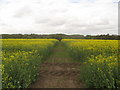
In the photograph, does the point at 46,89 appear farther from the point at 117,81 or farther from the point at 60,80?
the point at 117,81

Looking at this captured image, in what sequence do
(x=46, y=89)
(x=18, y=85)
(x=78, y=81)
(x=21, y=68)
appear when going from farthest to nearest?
(x=78, y=81) → (x=46, y=89) → (x=21, y=68) → (x=18, y=85)

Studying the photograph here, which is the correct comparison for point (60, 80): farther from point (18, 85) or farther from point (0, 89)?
point (0, 89)

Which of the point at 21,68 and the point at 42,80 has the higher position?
the point at 21,68

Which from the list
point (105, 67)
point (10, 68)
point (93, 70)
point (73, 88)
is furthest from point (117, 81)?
point (10, 68)

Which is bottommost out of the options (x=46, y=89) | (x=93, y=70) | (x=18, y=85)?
(x=46, y=89)

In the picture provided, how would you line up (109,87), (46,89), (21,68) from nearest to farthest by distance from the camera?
(109,87), (21,68), (46,89)

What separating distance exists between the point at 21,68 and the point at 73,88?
92.0 inches

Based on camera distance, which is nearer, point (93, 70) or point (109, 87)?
point (109, 87)

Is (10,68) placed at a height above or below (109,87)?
above

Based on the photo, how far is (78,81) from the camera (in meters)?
6.64

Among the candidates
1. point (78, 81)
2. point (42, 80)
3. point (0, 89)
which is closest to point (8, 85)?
point (0, 89)

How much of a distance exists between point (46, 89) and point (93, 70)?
2.11 meters

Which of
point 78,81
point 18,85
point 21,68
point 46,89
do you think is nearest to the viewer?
point 18,85

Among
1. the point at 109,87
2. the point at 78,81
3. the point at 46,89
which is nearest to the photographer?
the point at 109,87
